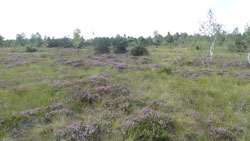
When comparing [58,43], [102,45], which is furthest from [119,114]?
[58,43]

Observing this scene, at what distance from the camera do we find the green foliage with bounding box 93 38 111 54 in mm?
25100

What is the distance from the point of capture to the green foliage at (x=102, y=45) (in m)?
25.1

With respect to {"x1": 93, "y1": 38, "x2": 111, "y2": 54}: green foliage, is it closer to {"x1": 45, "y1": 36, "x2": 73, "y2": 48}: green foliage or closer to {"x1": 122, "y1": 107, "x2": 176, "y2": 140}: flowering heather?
{"x1": 45, "y1": 36, "x2": 73, "y2": 48}: green foliage

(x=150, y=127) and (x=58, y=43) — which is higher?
(x=58, y=43)

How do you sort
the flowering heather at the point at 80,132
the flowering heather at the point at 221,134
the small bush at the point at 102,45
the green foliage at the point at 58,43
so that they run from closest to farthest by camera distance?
the flowering heather at the point at 80,132, the flowering heather at the point at 221,134, the small bush at the point at 102,45, the green foliage at the point at 58,43

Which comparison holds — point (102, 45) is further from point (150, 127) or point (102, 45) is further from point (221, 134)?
point (221, 134)

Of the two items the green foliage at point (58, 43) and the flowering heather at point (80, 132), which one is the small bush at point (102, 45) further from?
the flowering heather at point (80, 132)

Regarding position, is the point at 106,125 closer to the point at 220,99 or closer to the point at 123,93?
the point at 123,93

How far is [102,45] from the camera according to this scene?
83.4ft

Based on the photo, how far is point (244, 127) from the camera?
11.8ft

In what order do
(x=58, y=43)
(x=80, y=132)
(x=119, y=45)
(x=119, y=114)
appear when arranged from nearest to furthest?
(x=80, y=132) < (x=119, y=114) < (x=119, y=45) < (x=58, y=43)

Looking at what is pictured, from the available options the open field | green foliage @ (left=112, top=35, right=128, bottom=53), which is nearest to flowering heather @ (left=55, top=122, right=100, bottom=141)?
the open field

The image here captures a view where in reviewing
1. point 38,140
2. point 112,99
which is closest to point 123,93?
point 112,99

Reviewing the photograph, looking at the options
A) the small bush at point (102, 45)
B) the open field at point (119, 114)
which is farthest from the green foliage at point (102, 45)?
the open field at point (119, 114)
